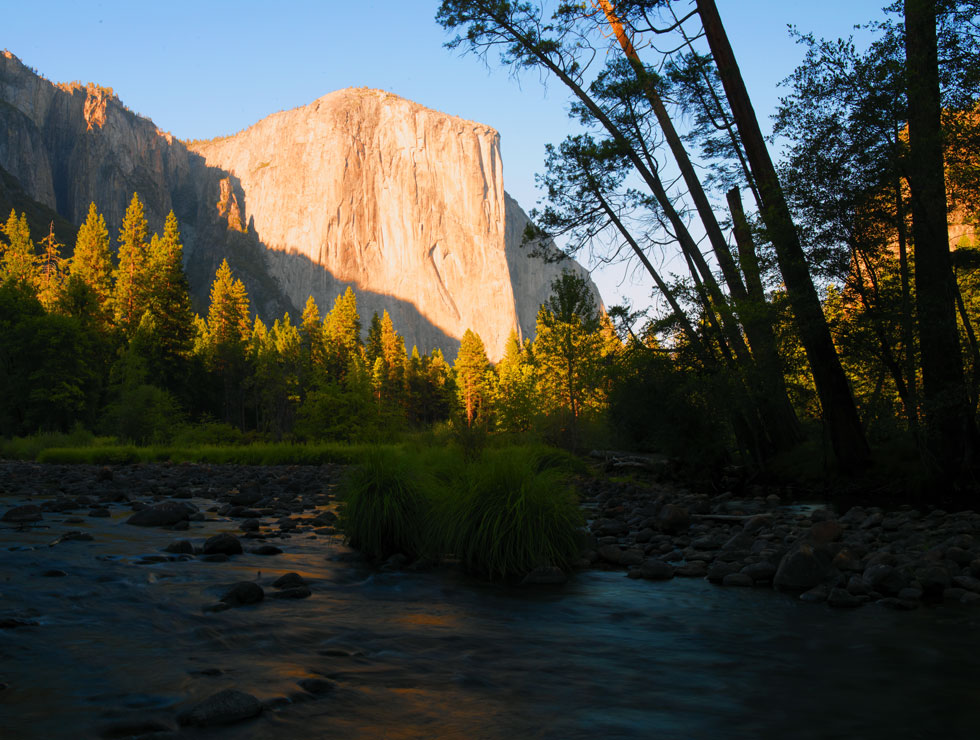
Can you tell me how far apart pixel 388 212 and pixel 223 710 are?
126654 millimetres

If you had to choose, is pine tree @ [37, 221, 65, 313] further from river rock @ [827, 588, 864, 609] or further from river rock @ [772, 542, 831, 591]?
river rock @ [827, 588, 864, 609]

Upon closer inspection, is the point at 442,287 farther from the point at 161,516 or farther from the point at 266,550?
the point at 266,550

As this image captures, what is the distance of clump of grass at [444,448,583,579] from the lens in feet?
17.9

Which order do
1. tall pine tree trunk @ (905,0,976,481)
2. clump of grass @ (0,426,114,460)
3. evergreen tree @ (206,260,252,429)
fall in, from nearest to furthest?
tall pine tree trunk @ (905,0,976,481), clump of grass @ (0,426,114,460), evergreen tree @ (206,260,252,429)

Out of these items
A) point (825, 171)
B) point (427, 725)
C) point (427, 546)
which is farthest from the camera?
point (825, 171)

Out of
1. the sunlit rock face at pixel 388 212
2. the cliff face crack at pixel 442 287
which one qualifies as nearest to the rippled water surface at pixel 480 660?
the sunlit rock face at pixel 388 212

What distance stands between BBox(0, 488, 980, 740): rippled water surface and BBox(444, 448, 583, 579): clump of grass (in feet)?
1.52

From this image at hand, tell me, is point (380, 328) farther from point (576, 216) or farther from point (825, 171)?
point (825, 171)

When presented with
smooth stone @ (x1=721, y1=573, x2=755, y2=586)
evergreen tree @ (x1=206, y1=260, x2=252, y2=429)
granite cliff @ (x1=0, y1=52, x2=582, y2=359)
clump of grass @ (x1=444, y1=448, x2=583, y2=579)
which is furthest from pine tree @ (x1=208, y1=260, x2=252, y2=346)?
granite cliff @ (x1=0, y1=52, x2=582, y2=359)

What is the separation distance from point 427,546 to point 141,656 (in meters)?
2.90

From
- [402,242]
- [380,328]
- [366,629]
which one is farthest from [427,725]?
[402,242]

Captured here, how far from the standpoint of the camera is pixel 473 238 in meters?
130

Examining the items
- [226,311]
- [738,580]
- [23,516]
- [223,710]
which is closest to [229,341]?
[226,311]

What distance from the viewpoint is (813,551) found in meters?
5.16
